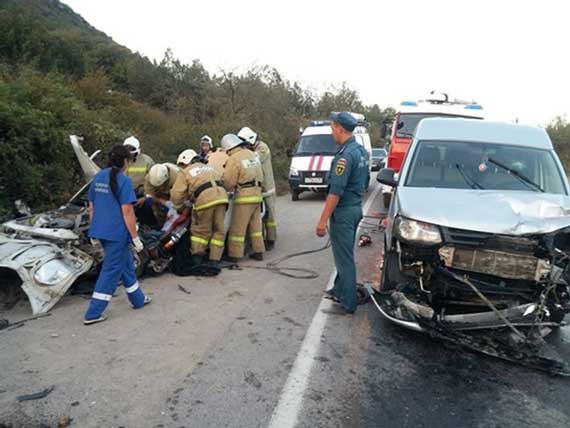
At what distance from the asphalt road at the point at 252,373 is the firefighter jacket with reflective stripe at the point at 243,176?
202 cm

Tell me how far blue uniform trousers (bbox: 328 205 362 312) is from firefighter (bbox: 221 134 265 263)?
2.17 metres

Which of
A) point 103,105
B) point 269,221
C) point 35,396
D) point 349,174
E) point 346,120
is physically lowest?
point 35,396

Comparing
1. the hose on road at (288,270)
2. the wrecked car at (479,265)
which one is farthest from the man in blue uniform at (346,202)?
the hose on road at (288,270)

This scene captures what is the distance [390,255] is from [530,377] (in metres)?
1.44

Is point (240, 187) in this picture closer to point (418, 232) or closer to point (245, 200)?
point (245, 200)

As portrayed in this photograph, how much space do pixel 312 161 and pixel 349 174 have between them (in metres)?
8.51

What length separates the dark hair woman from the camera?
4.40m

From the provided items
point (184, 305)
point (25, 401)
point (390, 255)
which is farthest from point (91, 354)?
point (390, 255)

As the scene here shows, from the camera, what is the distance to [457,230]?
12.0ft

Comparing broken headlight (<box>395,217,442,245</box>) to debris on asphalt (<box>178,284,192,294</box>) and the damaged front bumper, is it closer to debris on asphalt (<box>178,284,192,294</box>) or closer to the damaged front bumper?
the damaged front bumper

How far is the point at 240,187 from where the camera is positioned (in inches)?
261

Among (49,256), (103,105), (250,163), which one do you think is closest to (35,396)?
(49,256)

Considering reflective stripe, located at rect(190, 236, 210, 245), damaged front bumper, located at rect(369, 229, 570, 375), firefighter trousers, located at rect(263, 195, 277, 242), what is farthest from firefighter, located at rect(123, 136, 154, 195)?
damaged front bumper, located at rect(369, 229, 570, 375)

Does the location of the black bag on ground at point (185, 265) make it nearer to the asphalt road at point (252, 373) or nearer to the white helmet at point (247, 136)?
the asphalt road at point (252, 373)
